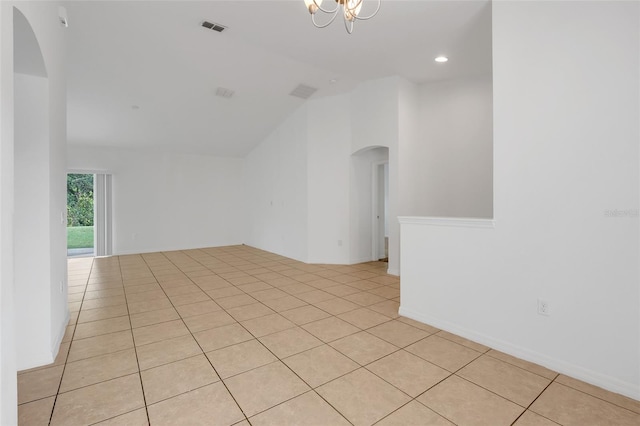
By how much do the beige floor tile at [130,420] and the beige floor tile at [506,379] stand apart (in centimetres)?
203

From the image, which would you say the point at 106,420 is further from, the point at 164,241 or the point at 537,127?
the point at 164,241

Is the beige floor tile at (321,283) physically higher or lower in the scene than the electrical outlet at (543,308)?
lower

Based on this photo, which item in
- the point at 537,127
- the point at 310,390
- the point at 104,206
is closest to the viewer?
the point at 310,390

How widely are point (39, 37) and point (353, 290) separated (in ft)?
12.7

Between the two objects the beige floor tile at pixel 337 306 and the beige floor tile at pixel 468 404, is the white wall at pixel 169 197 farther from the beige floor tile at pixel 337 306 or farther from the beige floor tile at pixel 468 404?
the beige floor tile at pixel 468 404

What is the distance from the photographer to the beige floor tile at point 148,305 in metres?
3.38

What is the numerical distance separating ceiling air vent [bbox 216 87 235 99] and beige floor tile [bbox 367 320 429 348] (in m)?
4.59

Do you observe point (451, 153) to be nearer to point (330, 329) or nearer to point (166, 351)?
point (330, 329)

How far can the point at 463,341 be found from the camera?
102 inches

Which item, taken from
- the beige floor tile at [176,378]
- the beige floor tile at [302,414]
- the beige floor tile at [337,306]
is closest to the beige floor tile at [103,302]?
the beige floor tile at [176,378]

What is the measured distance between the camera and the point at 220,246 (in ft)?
27.8

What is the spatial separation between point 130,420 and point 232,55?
169 inches

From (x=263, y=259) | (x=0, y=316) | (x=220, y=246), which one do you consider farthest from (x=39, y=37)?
(x=220, y=246)

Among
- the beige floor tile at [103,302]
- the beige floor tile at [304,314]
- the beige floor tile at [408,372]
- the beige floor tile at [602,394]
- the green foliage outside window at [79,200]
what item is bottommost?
the beige floor tile at [602,394]
